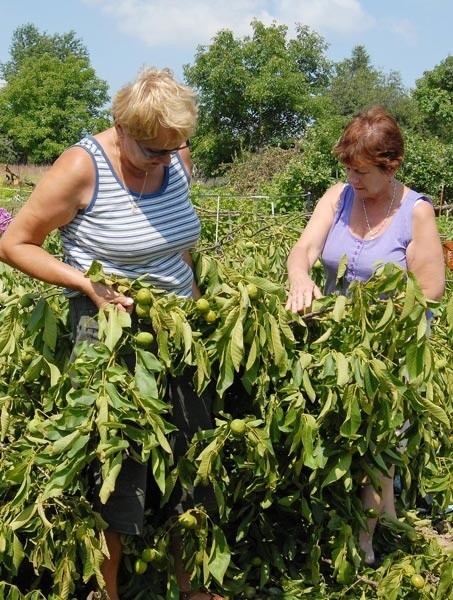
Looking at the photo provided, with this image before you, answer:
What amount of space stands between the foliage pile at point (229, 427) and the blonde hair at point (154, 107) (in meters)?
0.40

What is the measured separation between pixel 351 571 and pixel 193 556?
21.5 inches

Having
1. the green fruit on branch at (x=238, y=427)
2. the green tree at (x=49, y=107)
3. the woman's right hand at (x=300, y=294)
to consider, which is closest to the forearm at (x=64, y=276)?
the green fruit on branch at (x=238, y=427)

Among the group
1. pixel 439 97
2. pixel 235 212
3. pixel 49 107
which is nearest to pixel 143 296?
pixel 235 212

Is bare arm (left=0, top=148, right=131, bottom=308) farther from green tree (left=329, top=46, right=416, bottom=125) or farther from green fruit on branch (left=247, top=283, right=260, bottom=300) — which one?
green tree (left=329, top=46, right=416, bottom=125)

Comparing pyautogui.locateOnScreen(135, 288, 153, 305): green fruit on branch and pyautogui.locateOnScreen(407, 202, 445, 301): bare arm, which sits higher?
pyautogui.locateOnScreen(407, 202, 445, 301): bare arm

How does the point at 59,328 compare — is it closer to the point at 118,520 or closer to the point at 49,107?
the point at 118,520

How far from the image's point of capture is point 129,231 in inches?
93.0

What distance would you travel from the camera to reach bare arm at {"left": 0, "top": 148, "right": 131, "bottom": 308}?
2.25 metres

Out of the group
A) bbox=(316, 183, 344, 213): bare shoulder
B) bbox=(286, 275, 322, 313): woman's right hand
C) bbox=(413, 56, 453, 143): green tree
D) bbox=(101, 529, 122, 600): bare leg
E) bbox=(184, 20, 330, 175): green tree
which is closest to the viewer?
bbox=(101, 529, 122, 600): bare leg

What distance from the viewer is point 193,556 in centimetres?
254

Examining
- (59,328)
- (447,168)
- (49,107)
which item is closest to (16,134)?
(49,107)

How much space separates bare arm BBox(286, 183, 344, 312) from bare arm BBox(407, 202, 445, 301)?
0.33 metres

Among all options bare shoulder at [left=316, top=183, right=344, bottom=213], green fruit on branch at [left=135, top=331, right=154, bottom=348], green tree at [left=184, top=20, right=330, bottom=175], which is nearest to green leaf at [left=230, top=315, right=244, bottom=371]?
green fruit on branch at [left=135, top=331, right=154, bottom=348]

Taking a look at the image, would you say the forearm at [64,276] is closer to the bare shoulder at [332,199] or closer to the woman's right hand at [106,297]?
the woman's right hand at [106,297]
